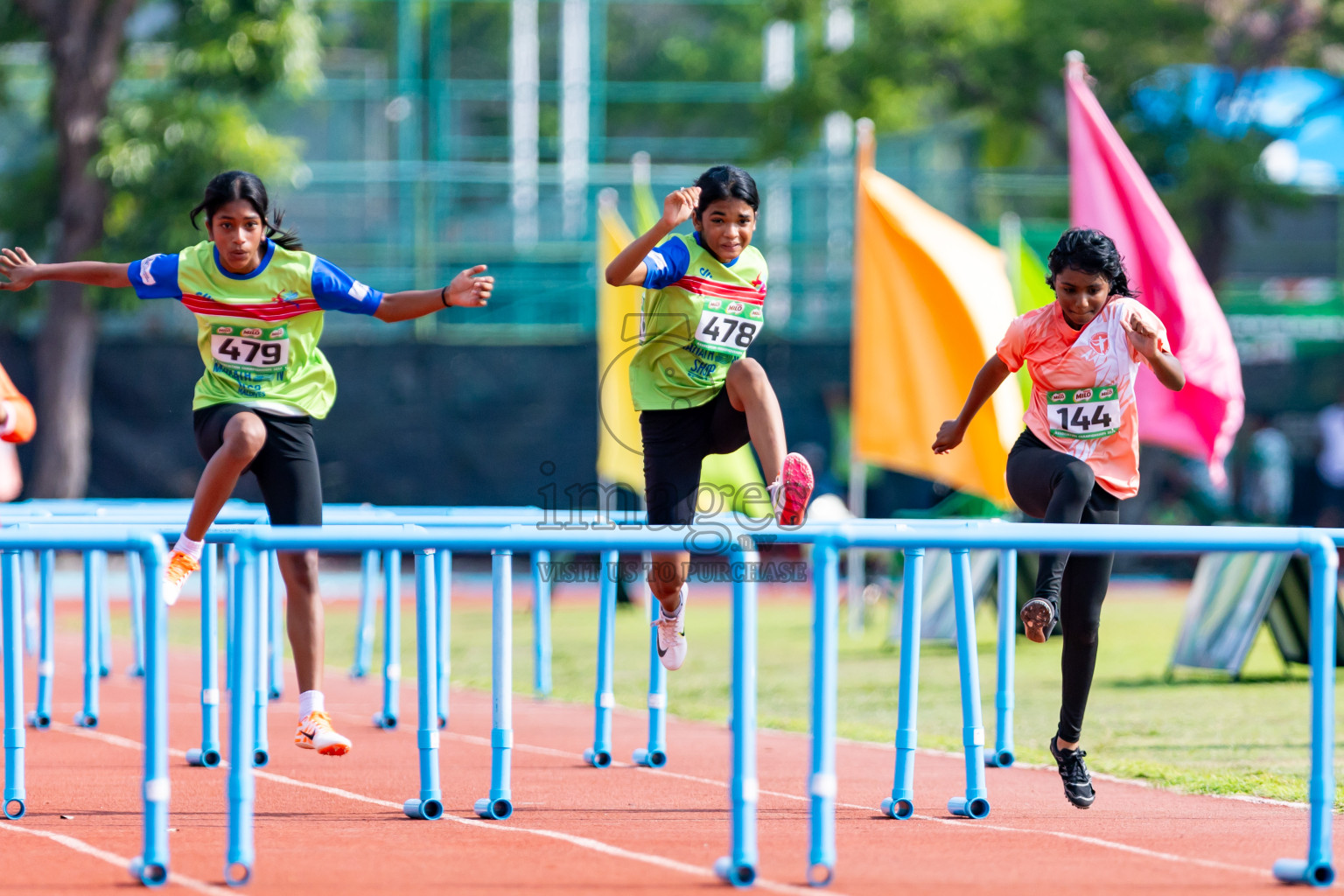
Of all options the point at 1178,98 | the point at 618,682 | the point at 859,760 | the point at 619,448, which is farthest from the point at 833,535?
the point at 1178,98

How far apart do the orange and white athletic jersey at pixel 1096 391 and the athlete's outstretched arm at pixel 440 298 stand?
190 centimetres

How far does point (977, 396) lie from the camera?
609 centimetres

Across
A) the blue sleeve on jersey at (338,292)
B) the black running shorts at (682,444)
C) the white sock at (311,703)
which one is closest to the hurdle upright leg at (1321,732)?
the black running shorts at (682,444)

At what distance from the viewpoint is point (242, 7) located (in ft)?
53.9

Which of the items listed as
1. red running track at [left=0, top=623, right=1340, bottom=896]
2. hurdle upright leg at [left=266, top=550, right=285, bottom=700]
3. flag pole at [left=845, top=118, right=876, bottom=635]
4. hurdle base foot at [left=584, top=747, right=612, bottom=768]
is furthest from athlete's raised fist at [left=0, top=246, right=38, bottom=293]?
flag pole at [left=845, top=118, right=876, bottom=635]

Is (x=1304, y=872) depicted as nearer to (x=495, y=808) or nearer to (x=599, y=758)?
(x=495, y=808)

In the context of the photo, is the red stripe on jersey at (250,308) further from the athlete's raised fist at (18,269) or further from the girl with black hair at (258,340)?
the athlete's raised fist at (18,269)

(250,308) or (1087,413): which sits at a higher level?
(250,308)

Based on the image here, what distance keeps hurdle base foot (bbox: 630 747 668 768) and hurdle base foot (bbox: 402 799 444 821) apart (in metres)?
1.45

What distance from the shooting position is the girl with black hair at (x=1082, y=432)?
18.5 ft

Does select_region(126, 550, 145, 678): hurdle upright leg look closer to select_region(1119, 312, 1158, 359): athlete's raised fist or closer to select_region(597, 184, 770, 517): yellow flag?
select_region(597, 184, 770, 517): yellow flag

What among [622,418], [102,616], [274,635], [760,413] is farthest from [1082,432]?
[622,418]

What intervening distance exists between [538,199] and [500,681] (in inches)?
699

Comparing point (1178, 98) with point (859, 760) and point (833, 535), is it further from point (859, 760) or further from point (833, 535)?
point (833, 535)
